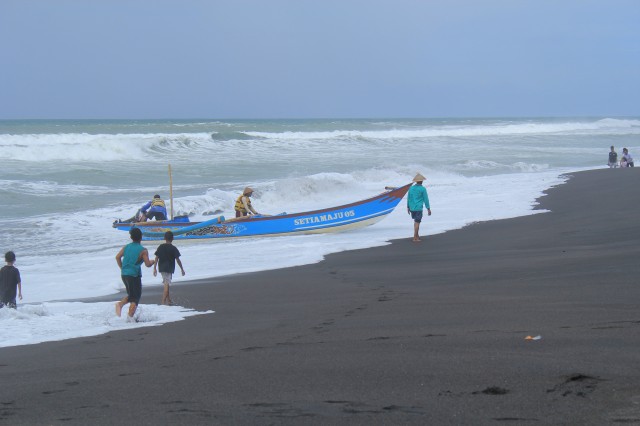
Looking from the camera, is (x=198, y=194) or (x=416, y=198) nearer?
(x=416, y=198)

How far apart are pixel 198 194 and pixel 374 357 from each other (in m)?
21.4

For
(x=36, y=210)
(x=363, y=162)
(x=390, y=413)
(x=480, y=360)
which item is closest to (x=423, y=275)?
(x=480, y=360)

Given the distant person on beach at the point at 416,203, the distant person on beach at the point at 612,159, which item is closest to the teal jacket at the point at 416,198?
the distant person on beach at the point at 416,203

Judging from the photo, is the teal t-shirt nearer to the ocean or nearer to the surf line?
the ocean

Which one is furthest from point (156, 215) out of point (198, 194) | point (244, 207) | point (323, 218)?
point (198, 194)

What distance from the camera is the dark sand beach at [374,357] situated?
4512mm

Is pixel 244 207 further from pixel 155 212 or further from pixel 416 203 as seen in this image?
pixel 416 203

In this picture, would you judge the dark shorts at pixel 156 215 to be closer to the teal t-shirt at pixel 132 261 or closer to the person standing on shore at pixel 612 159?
the teal t-shirt at pixel 132 261

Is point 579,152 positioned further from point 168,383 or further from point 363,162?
point 168,383

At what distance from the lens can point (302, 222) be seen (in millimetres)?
16828

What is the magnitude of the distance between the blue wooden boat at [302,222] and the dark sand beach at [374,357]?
634 cm

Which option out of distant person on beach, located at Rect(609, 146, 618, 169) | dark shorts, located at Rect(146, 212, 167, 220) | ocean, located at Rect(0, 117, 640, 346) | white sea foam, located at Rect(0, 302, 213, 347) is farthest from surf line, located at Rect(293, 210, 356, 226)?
distant person on beach, located at Rect(609, 146, 618, 169)

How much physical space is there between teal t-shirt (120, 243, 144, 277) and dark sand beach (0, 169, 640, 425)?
856mm

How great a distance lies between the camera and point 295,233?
666 inches
